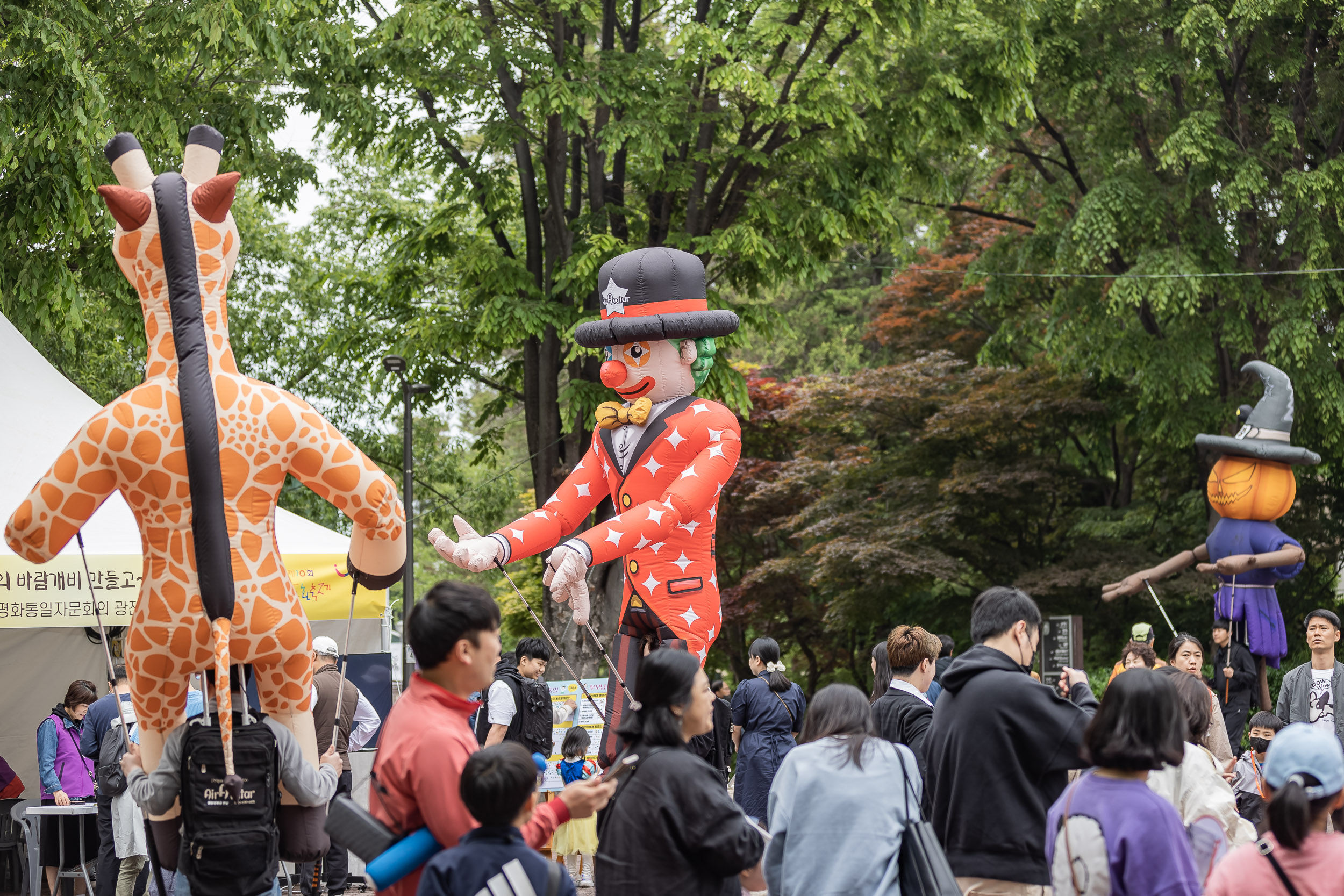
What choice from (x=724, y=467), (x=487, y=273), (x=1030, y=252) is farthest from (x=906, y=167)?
(x=724, y=467)

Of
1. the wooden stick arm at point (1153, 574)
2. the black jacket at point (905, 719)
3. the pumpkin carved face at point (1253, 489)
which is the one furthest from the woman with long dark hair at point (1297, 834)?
the wooden stick arm at point (1153, 574)

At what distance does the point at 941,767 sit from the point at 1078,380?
1466 centimetres

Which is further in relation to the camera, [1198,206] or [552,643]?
[1198,206]

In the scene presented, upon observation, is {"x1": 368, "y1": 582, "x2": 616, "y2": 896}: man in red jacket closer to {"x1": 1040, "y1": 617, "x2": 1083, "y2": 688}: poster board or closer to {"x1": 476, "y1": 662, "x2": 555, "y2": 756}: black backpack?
{"x1": 476, "y1": 662, "x2": 555, "y2": 756}: black backpack

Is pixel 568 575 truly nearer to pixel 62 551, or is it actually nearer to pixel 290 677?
pixel 290 677

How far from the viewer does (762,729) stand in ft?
28.7

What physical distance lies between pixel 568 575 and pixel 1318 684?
16.4 ft

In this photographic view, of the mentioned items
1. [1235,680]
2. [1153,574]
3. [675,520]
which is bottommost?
[1235,680]

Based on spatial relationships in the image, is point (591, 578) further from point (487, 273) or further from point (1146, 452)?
point (1146, 452)

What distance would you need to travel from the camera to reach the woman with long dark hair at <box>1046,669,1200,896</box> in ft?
10.5

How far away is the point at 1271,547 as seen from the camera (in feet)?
32.3

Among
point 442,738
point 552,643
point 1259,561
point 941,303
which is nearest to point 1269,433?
point 1259,561

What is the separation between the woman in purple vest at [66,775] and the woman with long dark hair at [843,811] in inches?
254

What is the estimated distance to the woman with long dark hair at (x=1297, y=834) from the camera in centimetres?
302
